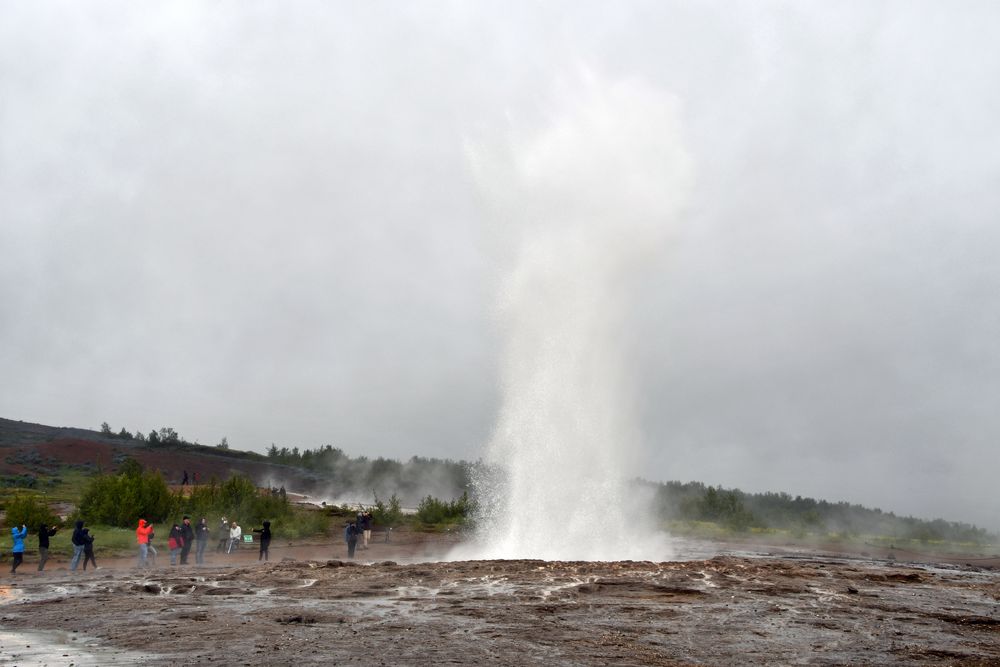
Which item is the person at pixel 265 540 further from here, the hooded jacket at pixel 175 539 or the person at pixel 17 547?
the person at pixel 17 547

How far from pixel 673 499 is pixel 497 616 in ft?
234

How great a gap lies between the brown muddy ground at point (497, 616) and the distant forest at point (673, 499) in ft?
133

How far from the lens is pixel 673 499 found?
82.4 m

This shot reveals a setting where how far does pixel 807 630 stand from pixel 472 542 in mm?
17753

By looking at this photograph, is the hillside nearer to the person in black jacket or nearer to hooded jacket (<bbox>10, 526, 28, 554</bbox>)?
hooded jacket (<bbox>10, 526, 28, 554</bbox>)

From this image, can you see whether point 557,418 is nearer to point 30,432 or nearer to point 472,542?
point 472,542

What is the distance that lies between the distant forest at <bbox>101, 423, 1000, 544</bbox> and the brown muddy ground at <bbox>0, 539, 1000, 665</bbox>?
40.4m

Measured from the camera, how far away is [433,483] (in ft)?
251

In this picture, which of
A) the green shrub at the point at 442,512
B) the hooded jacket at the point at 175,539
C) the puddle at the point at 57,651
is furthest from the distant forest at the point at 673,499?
the puddle at the point at 57,651

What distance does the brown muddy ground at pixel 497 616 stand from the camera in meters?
11.2

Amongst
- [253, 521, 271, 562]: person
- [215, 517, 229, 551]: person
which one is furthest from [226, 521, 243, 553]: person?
[253, 521, 271, 562]: person

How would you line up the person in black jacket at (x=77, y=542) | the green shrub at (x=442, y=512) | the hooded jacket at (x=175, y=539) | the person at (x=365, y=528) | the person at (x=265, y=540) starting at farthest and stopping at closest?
the green shrub at (x=442, y=512)
the person at (x=365, y=528)
the person at (x=265, y=540)
the hooded jacket at (x=175, y=539)
the person in black jacket at (x=77, y=542)

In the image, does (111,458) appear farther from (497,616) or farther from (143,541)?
(497,616)

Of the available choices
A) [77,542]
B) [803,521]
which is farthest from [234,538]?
[803,521]
